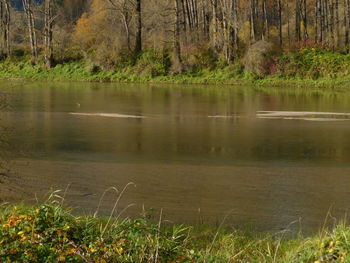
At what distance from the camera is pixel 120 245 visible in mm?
5434

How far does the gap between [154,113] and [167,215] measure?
1040 cm

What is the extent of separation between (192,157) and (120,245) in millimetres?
Answer: 6329

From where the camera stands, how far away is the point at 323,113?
1820cm

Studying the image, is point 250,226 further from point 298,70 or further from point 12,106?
point 298,70

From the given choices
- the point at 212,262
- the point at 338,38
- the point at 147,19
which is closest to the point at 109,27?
the point at 147,19

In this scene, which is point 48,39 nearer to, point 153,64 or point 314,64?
point 153,64

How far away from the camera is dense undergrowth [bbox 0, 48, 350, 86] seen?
29750mm

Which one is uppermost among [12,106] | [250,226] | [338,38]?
[338,38]

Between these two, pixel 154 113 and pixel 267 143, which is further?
pixel 154 113

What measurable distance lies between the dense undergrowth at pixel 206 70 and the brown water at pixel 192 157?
8.68 m

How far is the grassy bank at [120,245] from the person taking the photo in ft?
17.1

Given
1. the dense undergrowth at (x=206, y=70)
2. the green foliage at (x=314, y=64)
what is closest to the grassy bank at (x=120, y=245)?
the dense undergrowth at (x=206, y=70)

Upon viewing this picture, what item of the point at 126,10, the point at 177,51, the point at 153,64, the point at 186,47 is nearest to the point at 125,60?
the point at 153,64

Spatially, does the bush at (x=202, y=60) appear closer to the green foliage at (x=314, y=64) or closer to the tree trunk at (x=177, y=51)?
the tree trunk at (x=177, y=51)
